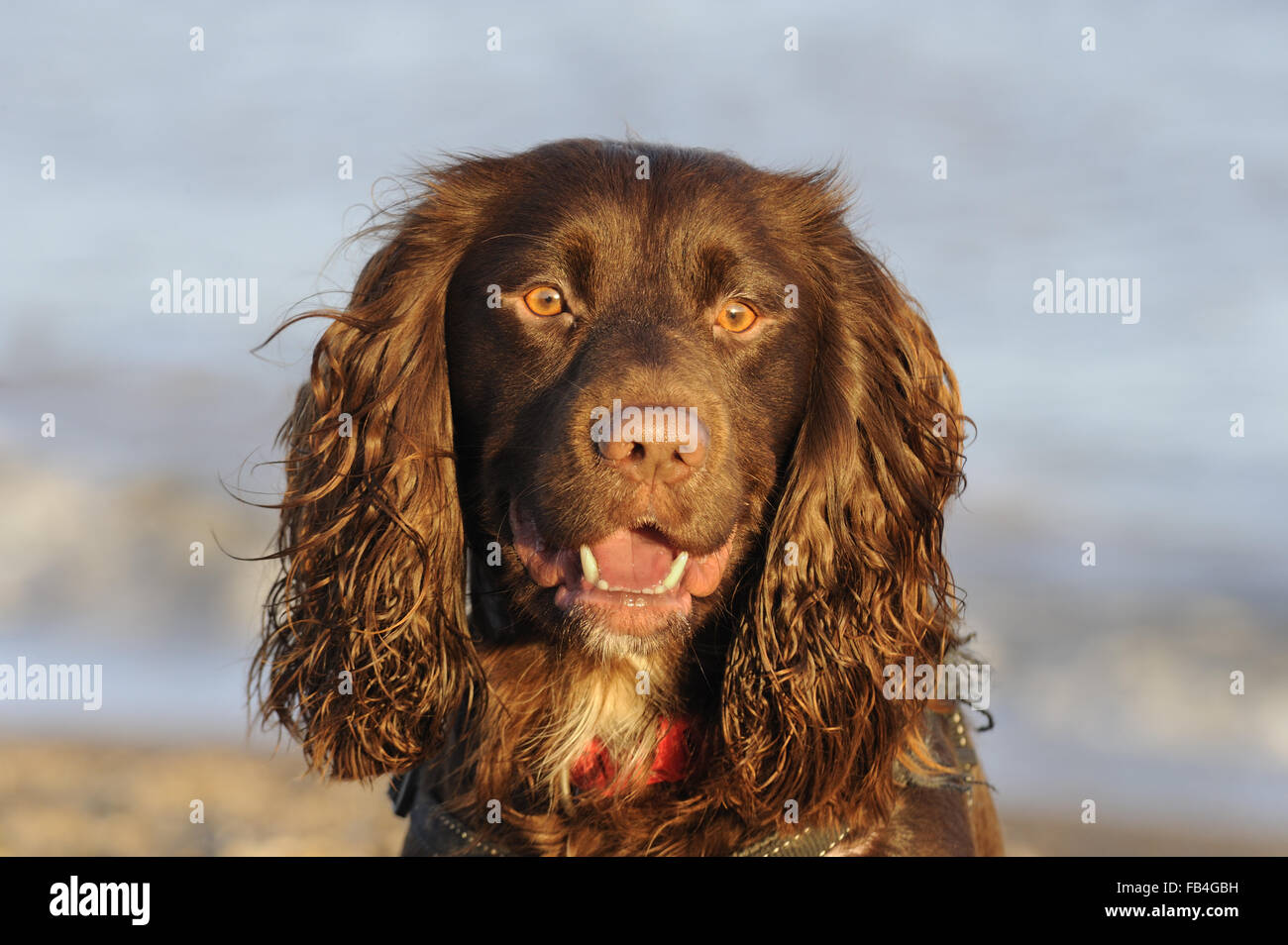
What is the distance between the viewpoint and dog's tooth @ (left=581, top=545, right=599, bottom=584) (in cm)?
319

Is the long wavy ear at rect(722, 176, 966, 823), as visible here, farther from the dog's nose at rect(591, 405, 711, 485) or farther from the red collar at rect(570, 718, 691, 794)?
the dog's nose at rect(591, 405, 711, 485)

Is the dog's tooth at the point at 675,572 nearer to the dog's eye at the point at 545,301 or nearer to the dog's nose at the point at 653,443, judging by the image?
the dog's nose at the point at 653,443

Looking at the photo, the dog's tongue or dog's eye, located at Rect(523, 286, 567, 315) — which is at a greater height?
dog's eye, located at Rect(523, 286, 567, 315)

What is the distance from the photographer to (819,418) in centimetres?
355

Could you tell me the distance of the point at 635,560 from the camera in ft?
10.6

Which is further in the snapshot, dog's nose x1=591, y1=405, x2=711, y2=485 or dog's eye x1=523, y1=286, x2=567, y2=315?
dog's eye x1=523, y1=286, x2=567, y2=315

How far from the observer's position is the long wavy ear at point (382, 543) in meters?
3.49

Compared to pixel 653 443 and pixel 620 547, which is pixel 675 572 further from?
pixel 653 443

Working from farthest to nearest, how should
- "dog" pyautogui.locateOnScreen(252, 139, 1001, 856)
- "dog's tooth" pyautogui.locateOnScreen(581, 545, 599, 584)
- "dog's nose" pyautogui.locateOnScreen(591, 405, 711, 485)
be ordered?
"dog" pyautogui.locateOnScreen(252, 139, 1001, 856) → "dog's tooth" pyautogui.locateOnScreen(581, 545, 599, 584) → "dog's nose" pyautogui.locateOnScreen(591, 405, 711, 485)

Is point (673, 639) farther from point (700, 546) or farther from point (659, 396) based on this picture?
point (659, 396)

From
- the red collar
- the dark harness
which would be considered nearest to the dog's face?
the red collar

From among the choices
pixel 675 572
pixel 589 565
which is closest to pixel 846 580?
pixel 675 572

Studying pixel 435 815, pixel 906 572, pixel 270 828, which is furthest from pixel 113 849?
pixel 906 572

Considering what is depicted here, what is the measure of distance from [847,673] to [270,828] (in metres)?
5.64
